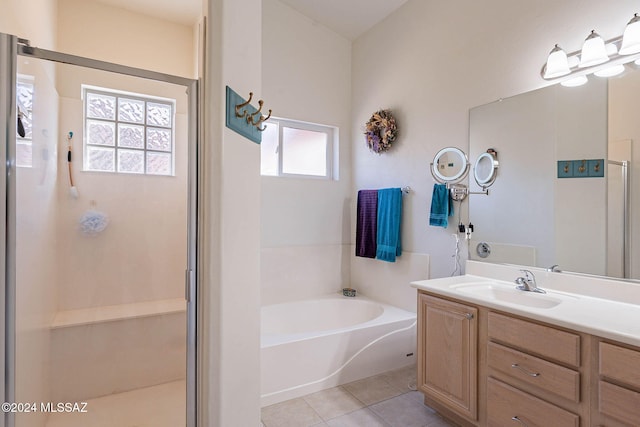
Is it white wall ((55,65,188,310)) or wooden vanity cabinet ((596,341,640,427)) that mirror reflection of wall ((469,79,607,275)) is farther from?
white wall ((55,65,188,310))

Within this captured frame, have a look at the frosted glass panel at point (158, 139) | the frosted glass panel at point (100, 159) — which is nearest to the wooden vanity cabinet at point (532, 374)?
the frosted glass panel at point (158, 139)

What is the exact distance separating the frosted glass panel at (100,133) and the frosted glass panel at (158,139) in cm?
19

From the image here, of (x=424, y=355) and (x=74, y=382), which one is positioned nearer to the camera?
(x=74, y=382)

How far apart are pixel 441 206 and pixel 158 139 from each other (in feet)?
6.84

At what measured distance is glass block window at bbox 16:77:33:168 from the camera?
1162 millimetres

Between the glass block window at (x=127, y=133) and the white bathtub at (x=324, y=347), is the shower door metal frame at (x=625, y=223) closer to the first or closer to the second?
the white bathtub at (x=324, y=347)

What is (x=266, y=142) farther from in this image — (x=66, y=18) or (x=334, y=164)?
(x=66, y=18)

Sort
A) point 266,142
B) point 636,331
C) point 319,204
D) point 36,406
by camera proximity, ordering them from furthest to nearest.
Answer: point 319,204 < point 266,142 < point 36,406 < point 636,331

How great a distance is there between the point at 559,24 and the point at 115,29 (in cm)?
299

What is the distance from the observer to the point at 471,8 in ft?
7.90

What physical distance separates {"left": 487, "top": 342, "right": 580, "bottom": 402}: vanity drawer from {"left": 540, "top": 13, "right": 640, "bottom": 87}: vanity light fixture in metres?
1.55

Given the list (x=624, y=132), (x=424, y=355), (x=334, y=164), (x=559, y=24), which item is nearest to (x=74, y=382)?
(x=424, y=355)

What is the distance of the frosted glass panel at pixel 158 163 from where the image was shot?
5.79 ft

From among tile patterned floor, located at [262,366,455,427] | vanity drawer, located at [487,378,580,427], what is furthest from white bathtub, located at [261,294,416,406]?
vanity drawer, located at [487,378,580,427]
